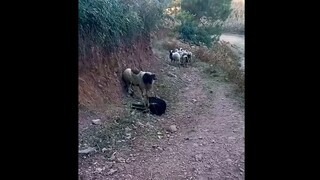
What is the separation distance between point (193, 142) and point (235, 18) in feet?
1.24

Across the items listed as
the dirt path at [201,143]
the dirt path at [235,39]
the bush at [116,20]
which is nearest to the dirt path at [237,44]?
the dirt path at [235,39]

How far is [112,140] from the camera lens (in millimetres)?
1056

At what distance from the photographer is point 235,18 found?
1.08 meters

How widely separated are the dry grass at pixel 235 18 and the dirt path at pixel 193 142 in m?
0.16

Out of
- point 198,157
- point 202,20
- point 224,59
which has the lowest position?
point 198,157

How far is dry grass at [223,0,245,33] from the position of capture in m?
1.06

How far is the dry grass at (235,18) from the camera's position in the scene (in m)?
1.06

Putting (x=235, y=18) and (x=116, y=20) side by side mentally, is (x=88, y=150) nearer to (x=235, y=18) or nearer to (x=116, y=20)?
(x=116, y=20)

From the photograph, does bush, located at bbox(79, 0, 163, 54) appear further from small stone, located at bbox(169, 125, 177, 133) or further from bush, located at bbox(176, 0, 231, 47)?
small stone, located at bbox(169, 125, 177, 133)

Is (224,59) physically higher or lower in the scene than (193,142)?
higher

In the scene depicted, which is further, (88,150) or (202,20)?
(202,20)

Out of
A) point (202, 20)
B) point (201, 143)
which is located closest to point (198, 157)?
point (201, 143)

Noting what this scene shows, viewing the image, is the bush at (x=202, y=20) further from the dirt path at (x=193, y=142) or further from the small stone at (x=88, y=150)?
the small stone at (x=88, y=150)
